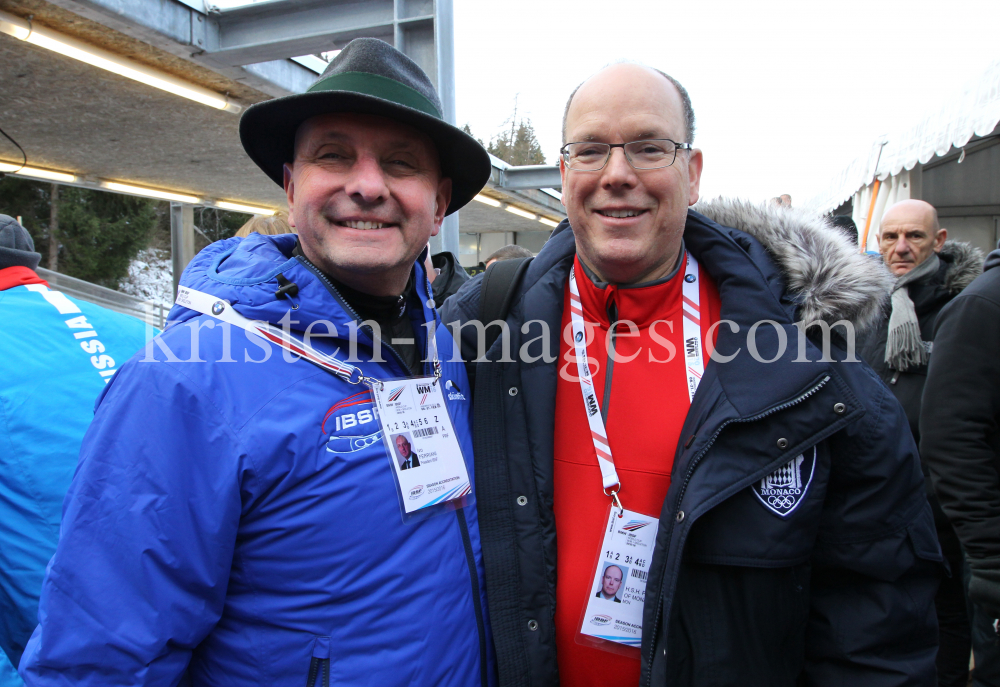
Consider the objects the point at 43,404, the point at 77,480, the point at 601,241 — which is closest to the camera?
the point at 77,480

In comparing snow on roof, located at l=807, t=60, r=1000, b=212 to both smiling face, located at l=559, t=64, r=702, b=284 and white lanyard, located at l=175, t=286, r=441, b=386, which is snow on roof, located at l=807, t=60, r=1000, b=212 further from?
white lanyard, located at l=175, t=286, r=441, b=386

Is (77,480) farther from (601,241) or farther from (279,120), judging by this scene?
(601,241)

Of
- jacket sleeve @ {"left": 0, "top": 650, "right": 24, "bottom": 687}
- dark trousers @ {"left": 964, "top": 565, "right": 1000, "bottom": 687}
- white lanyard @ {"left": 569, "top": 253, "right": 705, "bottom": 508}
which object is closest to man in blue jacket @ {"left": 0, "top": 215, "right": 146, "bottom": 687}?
jacket sleeve @ {"left": 0, "top": 650, "right": 24, "bottom": 687}

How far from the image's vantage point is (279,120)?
1.44 meters

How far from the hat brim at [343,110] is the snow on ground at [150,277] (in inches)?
983

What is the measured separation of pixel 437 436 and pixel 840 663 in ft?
3.71

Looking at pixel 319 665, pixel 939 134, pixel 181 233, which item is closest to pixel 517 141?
pixel 181 233

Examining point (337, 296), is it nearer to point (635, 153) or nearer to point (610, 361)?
point (610, 361)

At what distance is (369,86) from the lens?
1.37 metres

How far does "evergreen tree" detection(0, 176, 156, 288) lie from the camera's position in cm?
1766

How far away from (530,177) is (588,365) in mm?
7926

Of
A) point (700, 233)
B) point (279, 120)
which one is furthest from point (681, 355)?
point (279, 120)

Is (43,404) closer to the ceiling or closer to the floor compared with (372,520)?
closer to the ceiling

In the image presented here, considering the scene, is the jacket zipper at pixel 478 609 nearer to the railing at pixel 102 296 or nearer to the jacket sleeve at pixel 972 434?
the jacket sleeve at pixel 972 434
